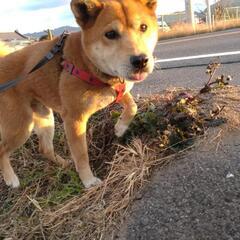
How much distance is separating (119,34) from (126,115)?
2.90 ft

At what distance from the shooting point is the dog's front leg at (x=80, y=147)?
12.7 ft

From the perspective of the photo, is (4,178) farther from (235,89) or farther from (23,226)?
(235,89)

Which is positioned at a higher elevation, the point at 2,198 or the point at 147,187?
the point at 147,187

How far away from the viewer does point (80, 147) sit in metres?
3.93

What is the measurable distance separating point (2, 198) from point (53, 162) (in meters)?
0.53

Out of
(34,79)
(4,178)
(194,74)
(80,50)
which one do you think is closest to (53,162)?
(4,178)

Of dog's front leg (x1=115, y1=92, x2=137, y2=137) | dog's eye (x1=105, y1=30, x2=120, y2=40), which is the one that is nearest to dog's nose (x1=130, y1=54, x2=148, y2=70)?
dog's eye (x1=105, y1=30, x2=120, y2=40)

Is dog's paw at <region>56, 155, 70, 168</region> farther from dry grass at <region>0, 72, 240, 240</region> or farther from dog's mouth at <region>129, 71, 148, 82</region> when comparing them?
dog's mouth at <region>129, 71, 148, 82</region>

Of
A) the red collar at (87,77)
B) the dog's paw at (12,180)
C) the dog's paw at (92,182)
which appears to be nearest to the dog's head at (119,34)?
the red collar at (87,77)

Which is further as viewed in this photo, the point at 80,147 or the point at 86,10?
the point at 80,147

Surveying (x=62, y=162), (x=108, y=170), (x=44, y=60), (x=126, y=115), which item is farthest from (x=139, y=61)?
(x=62, y=162)

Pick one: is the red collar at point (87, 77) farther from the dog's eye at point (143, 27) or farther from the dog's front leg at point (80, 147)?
the dog's eye at point (143, 27)

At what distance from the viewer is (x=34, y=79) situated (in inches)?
160

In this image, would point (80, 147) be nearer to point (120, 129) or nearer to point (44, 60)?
point (120, 129)
